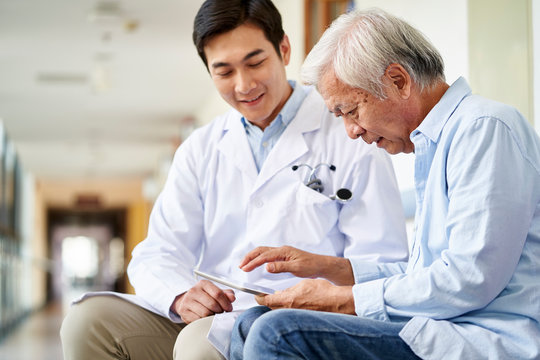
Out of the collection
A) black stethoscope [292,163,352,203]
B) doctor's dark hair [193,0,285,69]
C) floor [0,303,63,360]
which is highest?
doctor's dark hair [193,0,285,69]

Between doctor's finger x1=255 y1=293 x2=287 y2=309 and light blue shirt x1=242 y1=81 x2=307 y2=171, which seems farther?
light blue shirt x1=242 y1=81 x2=307 y2=171

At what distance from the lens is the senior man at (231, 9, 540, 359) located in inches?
50.5

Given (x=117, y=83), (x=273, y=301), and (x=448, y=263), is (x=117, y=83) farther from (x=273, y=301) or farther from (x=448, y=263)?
(x=448, y=263)

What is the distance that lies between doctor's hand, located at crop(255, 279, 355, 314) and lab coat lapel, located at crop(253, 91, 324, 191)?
2.19ft

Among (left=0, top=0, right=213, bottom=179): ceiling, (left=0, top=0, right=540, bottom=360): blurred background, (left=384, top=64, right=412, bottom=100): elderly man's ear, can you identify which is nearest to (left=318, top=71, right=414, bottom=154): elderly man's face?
(left=384, top=64, right=412, bottom=100): elderly man's ear

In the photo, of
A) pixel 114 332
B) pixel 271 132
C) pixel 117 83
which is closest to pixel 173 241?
pixel 114 332

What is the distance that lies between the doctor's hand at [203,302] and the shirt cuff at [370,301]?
52 centimetres

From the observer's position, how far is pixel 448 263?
1.32 m

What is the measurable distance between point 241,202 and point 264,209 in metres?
0.10

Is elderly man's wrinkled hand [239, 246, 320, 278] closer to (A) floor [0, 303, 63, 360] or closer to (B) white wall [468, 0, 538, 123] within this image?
(B) white wall [468, 0, 538, 123]

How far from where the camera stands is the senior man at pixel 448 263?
4.21ft

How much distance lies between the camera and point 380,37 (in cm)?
153

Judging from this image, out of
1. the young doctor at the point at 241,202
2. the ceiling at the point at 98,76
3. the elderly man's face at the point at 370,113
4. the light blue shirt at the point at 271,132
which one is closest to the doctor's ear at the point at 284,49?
the young doctor at the point at 241,202

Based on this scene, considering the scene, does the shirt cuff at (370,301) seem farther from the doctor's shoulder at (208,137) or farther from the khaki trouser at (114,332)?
the doctor's shoulder at (208,137)
